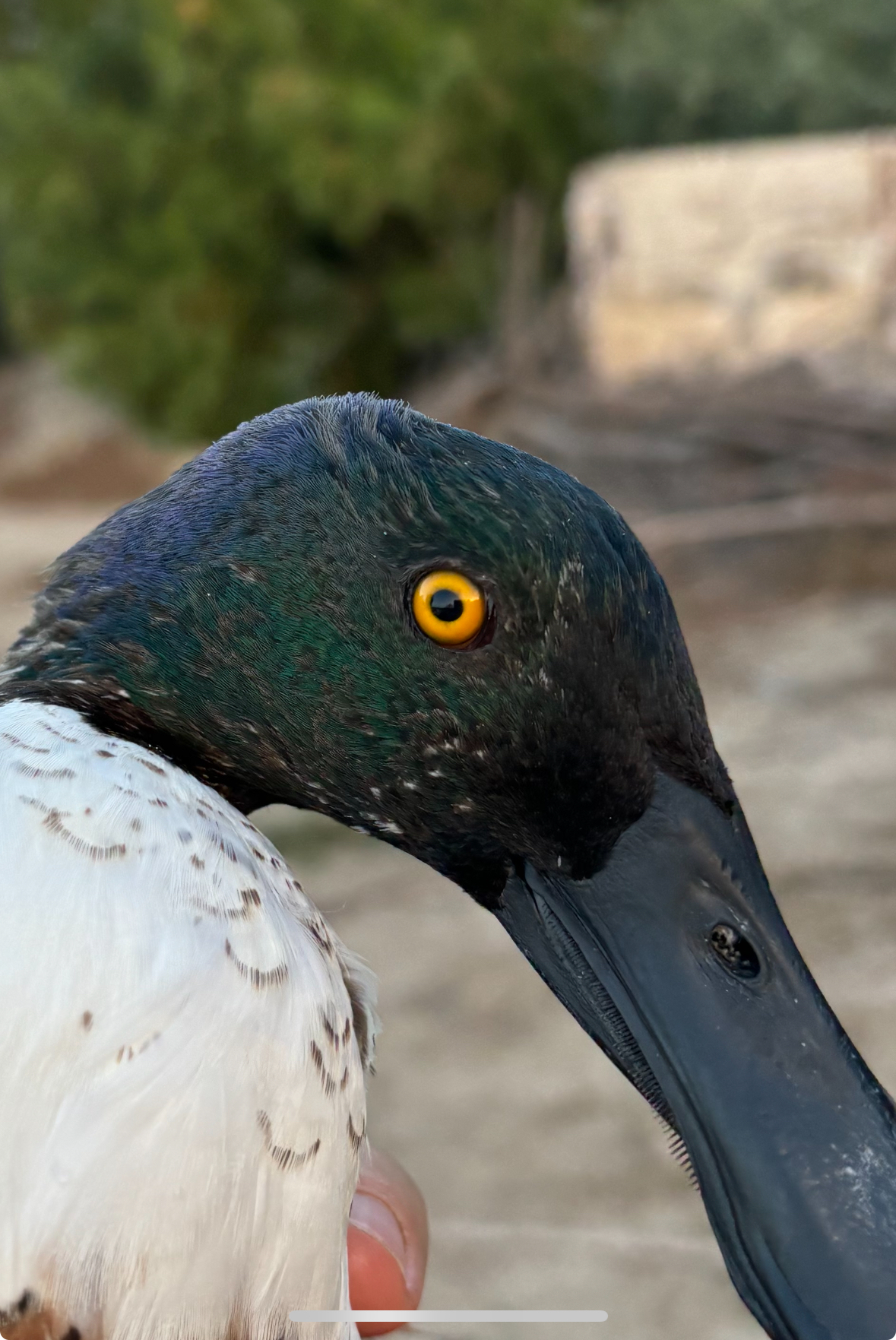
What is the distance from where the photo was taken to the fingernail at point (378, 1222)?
1.26 m

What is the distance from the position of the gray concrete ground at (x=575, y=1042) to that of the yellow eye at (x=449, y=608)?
70 centimetres

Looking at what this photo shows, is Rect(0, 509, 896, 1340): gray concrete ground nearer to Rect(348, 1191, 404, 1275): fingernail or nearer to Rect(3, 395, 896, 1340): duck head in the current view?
Rect(348, 1191, 404, 1275): fingernail

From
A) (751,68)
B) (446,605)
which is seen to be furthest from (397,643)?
(751,68)

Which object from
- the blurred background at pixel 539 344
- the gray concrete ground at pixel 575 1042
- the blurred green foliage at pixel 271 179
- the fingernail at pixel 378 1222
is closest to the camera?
the fingernail at pixel 378 1222

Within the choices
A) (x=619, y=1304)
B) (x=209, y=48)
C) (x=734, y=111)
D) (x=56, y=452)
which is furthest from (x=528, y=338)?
(x=619, y=1304)

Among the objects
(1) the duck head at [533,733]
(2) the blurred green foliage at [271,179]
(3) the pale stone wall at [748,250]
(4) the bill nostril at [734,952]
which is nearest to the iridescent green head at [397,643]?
(1) the duck head at [533,733]

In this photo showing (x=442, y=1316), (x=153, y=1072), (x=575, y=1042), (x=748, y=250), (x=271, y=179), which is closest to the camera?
(x=153, y=1072)

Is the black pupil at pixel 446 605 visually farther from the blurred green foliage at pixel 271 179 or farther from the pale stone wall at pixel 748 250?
the blurred green foliage at pixel 271 179

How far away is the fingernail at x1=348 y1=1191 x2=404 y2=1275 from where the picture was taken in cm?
126

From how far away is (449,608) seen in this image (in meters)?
0.86

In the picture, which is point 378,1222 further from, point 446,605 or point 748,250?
point 748,250

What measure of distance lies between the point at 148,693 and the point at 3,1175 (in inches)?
14.4

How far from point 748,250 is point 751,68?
1.75 meters

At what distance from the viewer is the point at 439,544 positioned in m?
0.86
